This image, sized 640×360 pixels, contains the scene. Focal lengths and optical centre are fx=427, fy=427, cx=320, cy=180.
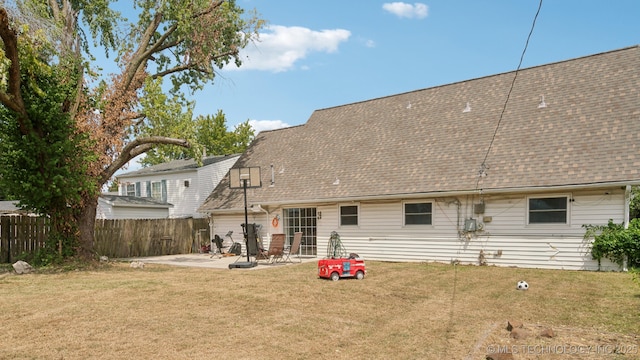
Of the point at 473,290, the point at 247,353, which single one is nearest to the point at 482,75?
the point at 473,290

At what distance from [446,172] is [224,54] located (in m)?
11.7

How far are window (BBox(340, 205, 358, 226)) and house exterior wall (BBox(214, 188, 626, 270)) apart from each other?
18 cm

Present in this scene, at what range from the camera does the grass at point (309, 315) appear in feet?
16.4

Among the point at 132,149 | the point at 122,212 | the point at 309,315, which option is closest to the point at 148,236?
the point at 132,149

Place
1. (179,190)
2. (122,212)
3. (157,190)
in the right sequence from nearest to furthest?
(122,212), (179,190), (157,190)

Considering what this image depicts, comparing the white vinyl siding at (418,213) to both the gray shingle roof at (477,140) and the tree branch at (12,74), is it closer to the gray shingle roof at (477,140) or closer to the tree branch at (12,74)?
the gray shingle roof at (477,140)

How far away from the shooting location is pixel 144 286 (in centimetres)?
917

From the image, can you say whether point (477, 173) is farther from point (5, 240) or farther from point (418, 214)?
point (5, 240)

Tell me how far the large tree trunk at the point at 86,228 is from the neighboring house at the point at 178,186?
31.8 ft

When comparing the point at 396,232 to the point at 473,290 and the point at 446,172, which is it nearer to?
the point at 446,172

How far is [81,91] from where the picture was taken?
13.4m

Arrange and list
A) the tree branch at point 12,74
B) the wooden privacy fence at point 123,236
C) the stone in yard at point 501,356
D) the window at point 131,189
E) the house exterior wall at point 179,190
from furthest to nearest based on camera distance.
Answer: the window at point 131,189
the house exterior wall at point 179,190
the wooden privacy fence at point 123,236
the tree branch at point 12,74
the stone in yard at point 501,356

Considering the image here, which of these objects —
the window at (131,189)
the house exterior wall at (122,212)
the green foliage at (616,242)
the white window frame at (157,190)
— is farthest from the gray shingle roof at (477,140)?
the window at (131,189)

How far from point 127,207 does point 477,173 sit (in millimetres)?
19411
